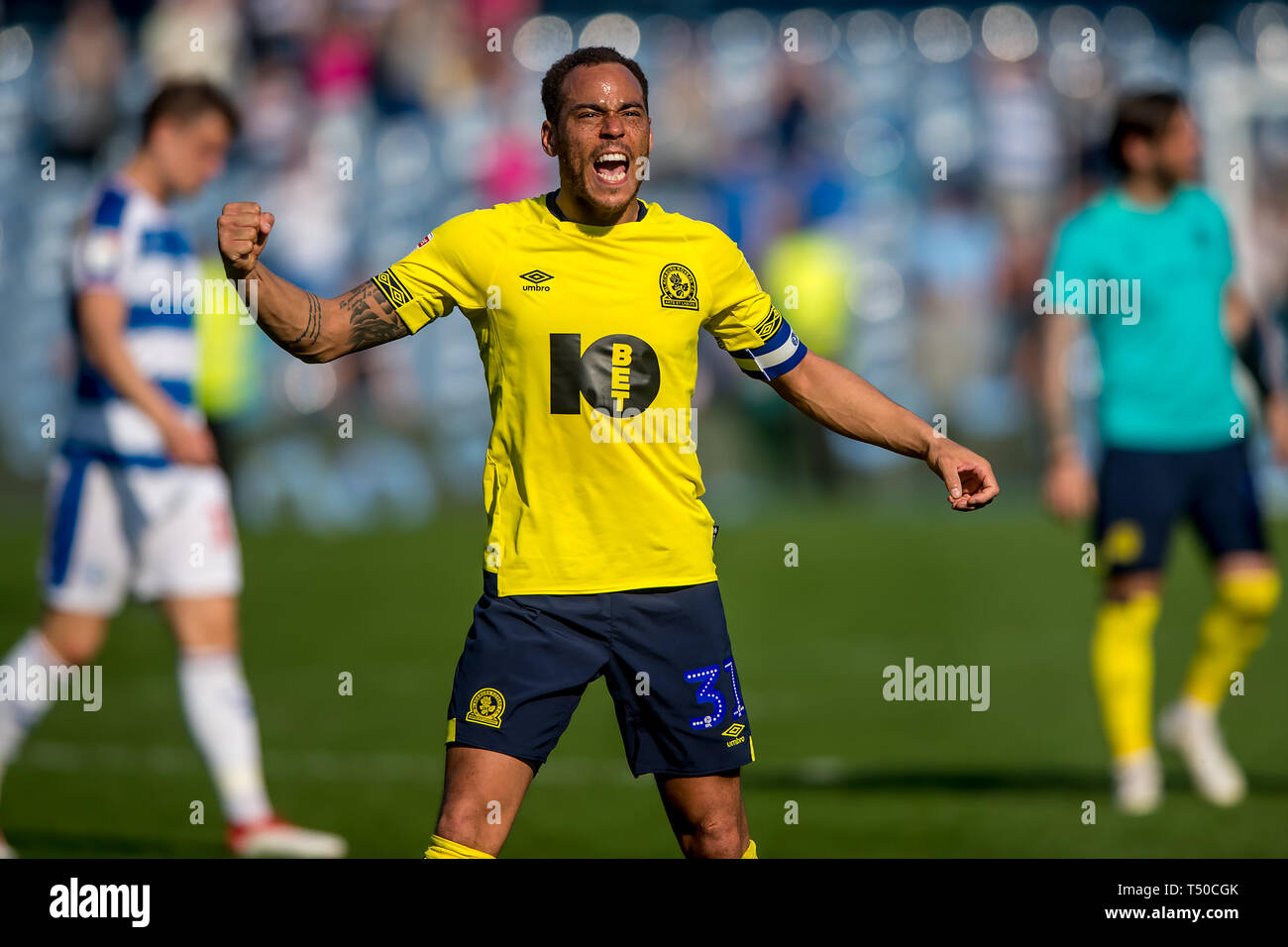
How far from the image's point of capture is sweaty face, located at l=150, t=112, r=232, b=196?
7.16 meters

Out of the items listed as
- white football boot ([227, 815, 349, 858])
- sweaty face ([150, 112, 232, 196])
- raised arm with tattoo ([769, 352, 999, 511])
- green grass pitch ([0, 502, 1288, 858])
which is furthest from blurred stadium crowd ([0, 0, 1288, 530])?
raised arm with tattoo ([769, 352, 999, 511])

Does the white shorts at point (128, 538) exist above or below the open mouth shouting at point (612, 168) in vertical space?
below

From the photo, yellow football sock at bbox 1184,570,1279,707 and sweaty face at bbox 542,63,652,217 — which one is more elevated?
sweaty face at bbox 542,63,652,217

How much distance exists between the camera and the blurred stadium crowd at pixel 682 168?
774 inches

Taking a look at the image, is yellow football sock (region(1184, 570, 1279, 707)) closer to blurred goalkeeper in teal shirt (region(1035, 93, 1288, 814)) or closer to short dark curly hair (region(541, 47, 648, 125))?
blurred goalkeeper in teal shirt (region(1035, 93, 1288, 814))

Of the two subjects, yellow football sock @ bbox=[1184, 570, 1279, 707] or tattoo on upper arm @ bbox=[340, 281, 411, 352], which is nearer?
tattoo on upper arm @ bbox=[340, 281, 411, 352]

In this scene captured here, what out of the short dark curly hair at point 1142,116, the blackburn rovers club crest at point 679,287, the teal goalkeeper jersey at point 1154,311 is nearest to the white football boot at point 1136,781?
the teal goalkeeper jersey at point 1154,311

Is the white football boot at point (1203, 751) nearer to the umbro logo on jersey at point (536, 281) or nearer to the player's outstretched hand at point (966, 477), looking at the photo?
the player's outstretched hand at point (966, 477)

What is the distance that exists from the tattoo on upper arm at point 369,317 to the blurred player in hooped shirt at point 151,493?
2390mm

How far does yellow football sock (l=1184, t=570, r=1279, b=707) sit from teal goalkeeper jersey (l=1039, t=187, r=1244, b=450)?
58 centimetres

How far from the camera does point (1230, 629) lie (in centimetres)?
787

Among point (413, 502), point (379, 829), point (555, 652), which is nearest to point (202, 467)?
point (379, 829)

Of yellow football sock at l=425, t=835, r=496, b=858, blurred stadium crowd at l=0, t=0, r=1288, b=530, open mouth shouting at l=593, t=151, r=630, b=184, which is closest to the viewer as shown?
yellow football sock at l=425, t=835, r=496, b=858

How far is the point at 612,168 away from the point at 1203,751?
442 cm
